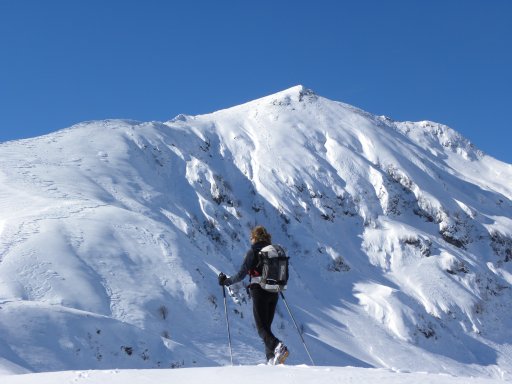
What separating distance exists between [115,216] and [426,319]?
24488 mm

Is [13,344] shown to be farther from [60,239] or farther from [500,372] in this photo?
[500,372]

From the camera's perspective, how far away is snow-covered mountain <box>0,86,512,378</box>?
2631 cm

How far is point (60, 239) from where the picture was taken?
30.2 m

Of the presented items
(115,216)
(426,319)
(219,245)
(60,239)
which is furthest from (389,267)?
(60,239)

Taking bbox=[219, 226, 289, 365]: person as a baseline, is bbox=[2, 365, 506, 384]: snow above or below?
below

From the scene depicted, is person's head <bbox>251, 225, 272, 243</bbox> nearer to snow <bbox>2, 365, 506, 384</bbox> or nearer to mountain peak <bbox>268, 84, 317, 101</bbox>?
snow <bbox>2, 365, 506, 384</bbox>

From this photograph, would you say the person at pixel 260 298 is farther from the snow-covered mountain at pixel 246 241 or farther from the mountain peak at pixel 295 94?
the mountain peak at pixel 295 94

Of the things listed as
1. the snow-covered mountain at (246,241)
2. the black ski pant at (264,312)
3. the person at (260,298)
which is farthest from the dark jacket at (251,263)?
the snow-covered mountain at (246,241)

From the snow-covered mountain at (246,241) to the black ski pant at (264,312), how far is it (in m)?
9.22

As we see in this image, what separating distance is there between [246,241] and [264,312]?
130 feet

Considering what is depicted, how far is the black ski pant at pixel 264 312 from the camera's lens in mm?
10195

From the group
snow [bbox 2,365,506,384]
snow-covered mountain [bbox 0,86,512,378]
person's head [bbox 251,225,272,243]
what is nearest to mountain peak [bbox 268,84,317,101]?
snow-covered mountain [bbox 0,86,512,378]

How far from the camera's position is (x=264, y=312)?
10.3m

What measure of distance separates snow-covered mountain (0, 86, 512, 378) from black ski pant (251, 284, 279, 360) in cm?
922
